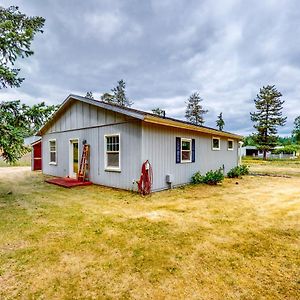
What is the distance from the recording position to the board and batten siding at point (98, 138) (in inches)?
305

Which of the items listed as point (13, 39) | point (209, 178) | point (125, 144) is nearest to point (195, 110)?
point (209, 178)

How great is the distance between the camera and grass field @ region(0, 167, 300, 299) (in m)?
2.29

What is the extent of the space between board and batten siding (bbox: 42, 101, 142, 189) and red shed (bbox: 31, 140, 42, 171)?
432 cm

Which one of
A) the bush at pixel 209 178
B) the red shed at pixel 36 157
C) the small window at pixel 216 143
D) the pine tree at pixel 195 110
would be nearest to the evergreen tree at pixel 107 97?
the pine tree at pixel 195 110

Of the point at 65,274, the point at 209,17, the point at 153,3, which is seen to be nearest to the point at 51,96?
the point at 153,3

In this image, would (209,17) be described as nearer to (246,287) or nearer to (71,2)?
(71,2)

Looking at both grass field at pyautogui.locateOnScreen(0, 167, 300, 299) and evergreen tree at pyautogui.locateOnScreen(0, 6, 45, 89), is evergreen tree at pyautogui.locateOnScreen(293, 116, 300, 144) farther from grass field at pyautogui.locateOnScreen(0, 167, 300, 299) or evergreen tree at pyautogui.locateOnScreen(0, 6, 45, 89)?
evergreen tree at pyautogui.locateOnScreen(0, 6, 45, 89)

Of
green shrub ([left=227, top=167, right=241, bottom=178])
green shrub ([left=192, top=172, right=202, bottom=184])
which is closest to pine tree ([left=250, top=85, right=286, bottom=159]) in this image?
green shrub ([left=227, top=167, right=241, bottom=178])

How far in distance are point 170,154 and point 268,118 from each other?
35.2 metres

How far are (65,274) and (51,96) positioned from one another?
71.3 ft

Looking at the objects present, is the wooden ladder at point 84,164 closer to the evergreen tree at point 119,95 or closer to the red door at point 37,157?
the red door at point 37,157

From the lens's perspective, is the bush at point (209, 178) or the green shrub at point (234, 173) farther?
the green shrub at point (234, 173)

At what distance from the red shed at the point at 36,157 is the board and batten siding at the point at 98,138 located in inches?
170

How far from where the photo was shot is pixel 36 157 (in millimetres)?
15852
